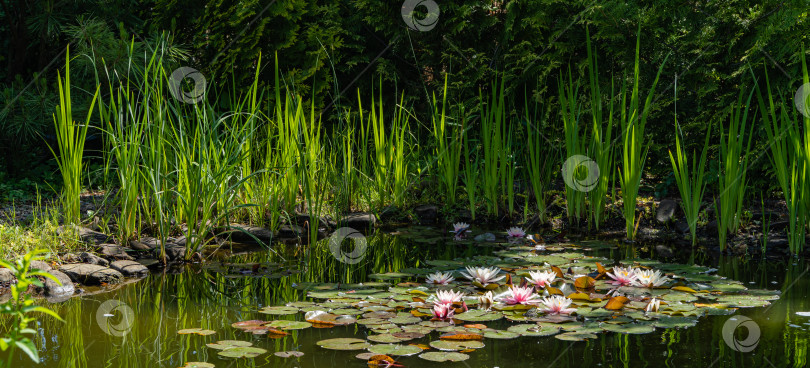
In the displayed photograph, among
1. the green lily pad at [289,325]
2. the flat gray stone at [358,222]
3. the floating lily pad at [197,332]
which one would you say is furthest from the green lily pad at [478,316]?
the flat gray stone at [358,222]

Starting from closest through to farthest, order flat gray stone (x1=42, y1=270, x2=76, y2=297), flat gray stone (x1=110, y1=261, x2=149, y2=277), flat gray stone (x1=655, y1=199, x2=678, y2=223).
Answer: flat gray stone (x1=42, y1=270, x2=76, y2=297)
flat gray stone (x1=110, y1=261, x2=149, y2=277)
flat gray stone (x1=655, y1=199, x2=678, y2=223)

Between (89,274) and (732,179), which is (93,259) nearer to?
(89,274)

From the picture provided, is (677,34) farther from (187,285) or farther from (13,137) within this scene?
(13,137)

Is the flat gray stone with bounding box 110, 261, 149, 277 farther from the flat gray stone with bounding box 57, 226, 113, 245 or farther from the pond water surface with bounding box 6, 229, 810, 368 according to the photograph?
the flat gray stone with bounding box 57, 226, 113, 245

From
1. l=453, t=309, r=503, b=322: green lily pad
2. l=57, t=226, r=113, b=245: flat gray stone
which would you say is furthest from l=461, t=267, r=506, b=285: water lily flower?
l=57, t=226, r=113, b=245: flat gray stone

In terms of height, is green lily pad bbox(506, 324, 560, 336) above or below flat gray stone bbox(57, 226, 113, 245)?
below

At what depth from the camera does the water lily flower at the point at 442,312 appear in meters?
2.19

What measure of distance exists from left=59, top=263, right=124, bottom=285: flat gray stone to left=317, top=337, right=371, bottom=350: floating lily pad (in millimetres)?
1360

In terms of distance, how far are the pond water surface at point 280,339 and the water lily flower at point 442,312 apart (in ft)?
0.69

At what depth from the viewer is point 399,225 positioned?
452 centimetres

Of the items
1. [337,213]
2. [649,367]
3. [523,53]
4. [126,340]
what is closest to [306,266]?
[337,213]

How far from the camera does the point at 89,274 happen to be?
9.20 feet

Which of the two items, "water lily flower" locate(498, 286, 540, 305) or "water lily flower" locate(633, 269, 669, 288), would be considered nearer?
→ "water lily flower" locate(498, 286, 540, 305)

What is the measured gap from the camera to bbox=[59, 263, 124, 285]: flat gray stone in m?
2.81
